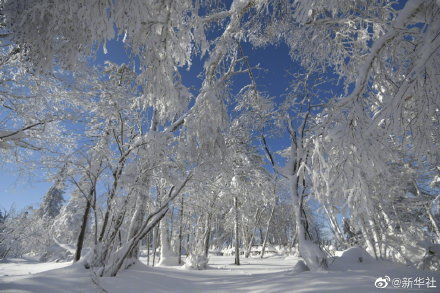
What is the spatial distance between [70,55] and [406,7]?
14.2ft

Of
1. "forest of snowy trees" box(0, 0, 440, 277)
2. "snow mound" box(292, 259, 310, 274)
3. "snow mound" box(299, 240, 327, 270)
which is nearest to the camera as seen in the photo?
"forest of snowy trees" box(0, 0, 440, 277)

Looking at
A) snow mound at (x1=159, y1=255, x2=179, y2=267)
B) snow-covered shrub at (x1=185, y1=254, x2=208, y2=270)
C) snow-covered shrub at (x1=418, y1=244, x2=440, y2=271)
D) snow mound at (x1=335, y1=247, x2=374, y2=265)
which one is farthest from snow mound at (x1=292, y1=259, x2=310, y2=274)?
snow mound at (x1=159, y1=255, x2=179, y2=267)

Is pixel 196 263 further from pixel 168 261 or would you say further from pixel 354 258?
pixel 354 258

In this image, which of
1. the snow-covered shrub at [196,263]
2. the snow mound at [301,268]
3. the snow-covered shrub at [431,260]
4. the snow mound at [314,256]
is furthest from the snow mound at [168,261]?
the snow-covered shrub at [431,260]

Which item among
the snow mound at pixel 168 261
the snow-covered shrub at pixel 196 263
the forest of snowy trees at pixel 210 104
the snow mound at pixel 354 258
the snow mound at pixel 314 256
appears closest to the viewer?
the forest of snowy trees at pixel 210 104

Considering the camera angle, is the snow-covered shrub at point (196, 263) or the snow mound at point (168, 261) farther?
the snow mound at point (168, 261)

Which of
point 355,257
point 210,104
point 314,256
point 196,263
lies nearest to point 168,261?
point 196,263

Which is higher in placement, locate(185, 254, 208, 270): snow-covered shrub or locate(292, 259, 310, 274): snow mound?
locate(292, 259, 310, 274): snow mound

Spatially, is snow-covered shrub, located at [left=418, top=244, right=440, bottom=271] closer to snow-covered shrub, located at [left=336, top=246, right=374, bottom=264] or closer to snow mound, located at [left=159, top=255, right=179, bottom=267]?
snow-covered shrub, located at [left=336, top=246, right=374, bottom=264]

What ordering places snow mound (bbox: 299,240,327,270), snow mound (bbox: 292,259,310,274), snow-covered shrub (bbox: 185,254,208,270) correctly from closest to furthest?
1. snow mound (bbox: 299,240,327,270)
2. snow mound (bbox: 292,259,310,274)
3. snow-covered shrub (bbox: 185,254,208,270)

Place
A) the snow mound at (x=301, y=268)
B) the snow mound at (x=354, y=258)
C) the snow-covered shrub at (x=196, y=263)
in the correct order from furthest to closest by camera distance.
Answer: the snow-covered shrub at (x=196, y=263) → the snow mound at (x=354, y=258) → the snow mound at (x=301, y=268)

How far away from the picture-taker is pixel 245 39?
6531 millimetres

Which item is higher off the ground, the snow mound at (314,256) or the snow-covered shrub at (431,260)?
the snow mound at (314,256)

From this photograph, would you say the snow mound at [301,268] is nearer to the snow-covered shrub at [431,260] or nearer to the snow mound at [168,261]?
the snow-covered shrub at [431,260]
